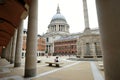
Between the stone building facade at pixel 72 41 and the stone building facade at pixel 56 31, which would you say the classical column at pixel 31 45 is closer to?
the stone building facade at pixel 72 41

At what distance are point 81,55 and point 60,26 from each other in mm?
66736

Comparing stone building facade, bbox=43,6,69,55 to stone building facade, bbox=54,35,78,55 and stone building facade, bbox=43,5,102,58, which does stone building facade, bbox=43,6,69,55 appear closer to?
stone building facade, bbox=43,5,102,58

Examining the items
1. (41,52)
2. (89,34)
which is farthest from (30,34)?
(41,52)

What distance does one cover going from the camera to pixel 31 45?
28.7ft

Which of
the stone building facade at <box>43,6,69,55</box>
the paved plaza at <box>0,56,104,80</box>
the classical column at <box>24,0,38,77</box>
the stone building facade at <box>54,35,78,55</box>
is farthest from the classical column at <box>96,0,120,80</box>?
the stone building facade at <box>43,6,69,55</box>

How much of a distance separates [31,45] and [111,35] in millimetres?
7479

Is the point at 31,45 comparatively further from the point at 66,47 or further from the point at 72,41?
the point at 66,47

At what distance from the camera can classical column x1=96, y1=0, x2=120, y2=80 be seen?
2.05m

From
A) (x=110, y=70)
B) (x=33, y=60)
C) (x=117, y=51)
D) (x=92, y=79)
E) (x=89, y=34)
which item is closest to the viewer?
(x=117, y=51)

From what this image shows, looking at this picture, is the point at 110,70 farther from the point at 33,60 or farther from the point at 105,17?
the point at 33,60

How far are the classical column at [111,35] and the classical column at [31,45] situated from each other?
714 cm

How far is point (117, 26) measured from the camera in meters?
2.05

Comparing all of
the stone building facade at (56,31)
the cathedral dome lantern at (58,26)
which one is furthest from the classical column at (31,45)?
the cathedral dome lantern at (58,26)

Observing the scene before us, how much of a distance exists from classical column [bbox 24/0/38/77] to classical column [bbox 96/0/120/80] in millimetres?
7144
